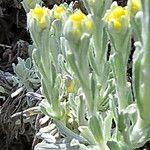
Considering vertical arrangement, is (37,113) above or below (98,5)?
below

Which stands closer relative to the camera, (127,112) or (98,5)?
(127,112)

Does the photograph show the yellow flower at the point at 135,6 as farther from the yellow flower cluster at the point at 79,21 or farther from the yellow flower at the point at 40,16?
the yellow flower at the point at 40,16

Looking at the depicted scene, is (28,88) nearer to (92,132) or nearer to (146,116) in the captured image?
(92,132)

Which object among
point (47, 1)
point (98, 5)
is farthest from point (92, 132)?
point (47, 1)

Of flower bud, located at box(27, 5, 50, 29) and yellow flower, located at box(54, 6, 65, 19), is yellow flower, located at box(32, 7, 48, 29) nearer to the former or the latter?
flower bud, located at box(27, 5, 50, 29)

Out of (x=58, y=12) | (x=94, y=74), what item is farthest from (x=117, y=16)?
(x=58, y=12)

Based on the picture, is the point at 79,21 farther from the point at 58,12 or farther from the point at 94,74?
the point at 58,12

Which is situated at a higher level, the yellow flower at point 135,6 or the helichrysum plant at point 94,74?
the yellow flower at point 135,6

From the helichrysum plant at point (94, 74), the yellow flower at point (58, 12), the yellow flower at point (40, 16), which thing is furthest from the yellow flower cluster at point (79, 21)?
the yellow flower at point (58, 12)
